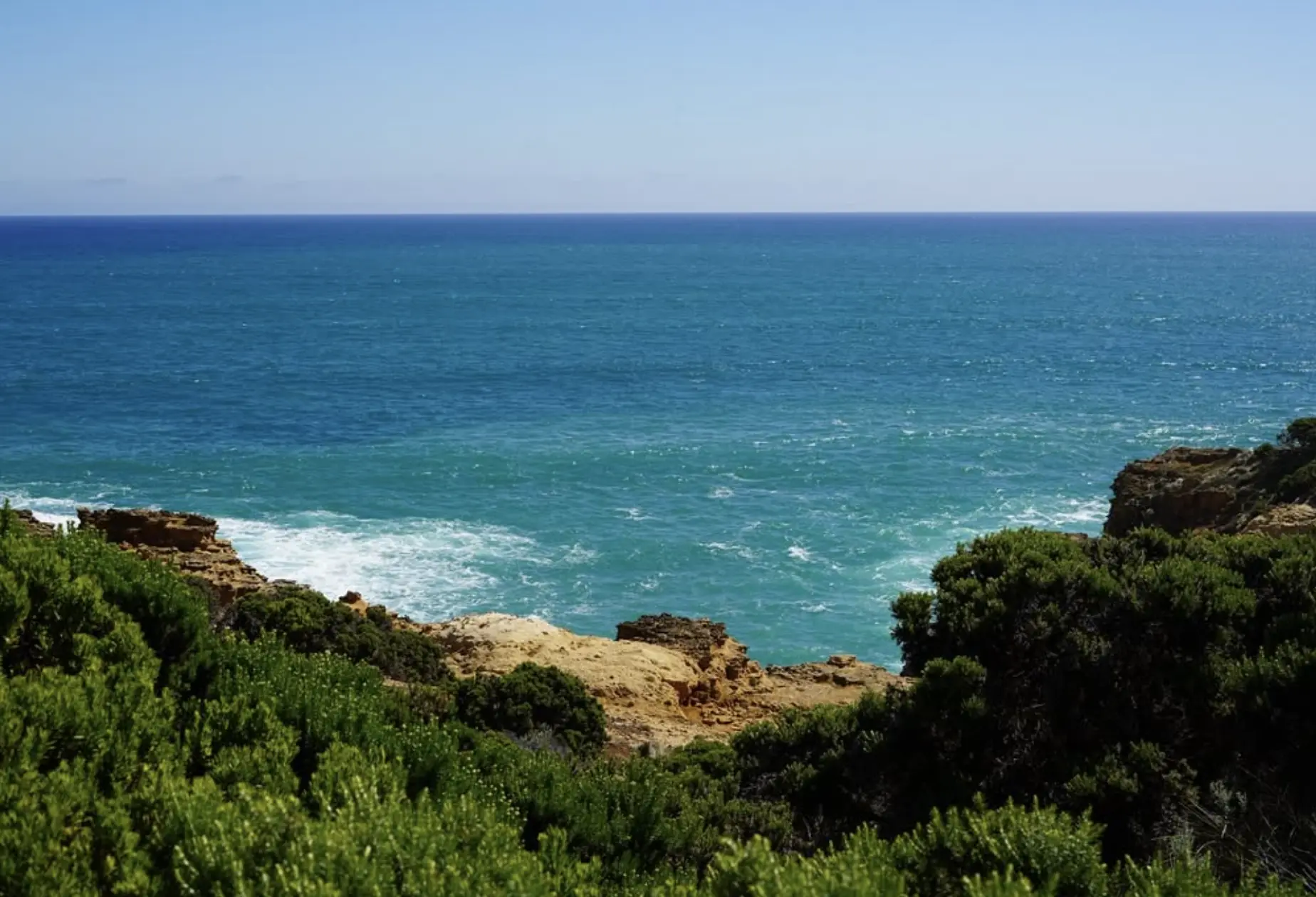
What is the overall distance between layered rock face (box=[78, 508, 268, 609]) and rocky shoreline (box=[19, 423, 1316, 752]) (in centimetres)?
4

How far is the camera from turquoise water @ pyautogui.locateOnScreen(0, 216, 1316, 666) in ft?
129

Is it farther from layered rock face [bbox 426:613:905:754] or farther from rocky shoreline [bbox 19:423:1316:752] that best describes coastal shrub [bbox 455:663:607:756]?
layered rock face [bbox 426:613:905:754]

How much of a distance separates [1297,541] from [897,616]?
5.63m

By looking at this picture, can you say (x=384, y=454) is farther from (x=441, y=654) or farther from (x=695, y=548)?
(x=441, y=654)

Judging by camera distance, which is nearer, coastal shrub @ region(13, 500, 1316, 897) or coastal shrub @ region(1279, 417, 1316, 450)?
coastal shrub @ region(13, 500, 1316, 897)

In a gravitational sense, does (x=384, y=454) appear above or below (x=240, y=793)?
below

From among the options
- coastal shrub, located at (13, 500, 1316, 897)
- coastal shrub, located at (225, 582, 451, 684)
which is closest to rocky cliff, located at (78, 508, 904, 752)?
coastal shrub, located at (225, 582, 451, 684)

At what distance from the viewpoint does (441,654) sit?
81.2 feet

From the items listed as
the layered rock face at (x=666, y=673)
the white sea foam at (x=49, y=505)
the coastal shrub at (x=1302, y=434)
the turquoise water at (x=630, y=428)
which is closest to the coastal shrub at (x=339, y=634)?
the layered rock face at (x=666, y=673)

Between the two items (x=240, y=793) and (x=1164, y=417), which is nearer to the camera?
(x=240, y=793)

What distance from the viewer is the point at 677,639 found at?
28.0m

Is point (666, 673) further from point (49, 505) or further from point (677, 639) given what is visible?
point (49, 505)

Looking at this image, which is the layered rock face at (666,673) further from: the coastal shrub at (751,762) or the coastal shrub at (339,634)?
the coastal shrub at (751,762)

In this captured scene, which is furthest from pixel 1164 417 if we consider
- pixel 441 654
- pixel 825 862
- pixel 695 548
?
pixel 825 862
